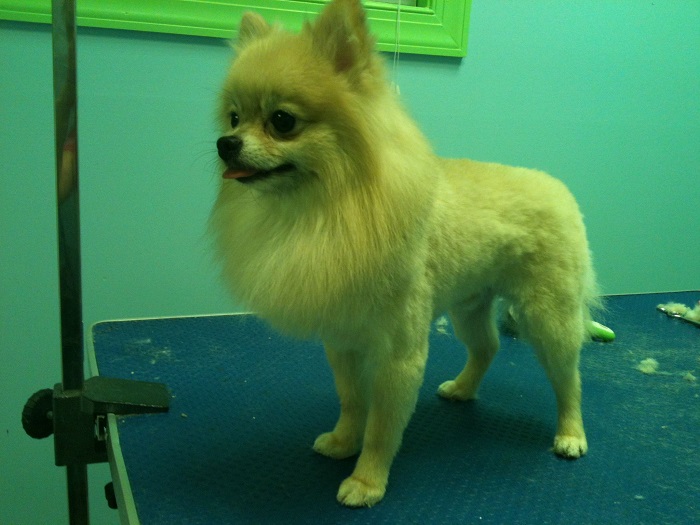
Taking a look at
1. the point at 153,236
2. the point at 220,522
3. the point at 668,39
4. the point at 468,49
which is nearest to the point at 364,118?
the point at 220,522

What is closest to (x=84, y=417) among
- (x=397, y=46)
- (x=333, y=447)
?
(x=333, y=447)

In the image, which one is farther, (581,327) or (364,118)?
(581,327)

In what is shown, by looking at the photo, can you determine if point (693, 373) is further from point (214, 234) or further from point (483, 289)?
point (214, 234)

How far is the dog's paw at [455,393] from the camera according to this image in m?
1.54

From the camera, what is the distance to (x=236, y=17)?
177 cm

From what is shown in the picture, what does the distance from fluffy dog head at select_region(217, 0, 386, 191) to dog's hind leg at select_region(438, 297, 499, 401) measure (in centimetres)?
69

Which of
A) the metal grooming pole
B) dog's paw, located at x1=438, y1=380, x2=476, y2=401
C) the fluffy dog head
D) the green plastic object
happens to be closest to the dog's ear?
the fluffy dog head

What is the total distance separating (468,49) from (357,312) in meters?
1.36

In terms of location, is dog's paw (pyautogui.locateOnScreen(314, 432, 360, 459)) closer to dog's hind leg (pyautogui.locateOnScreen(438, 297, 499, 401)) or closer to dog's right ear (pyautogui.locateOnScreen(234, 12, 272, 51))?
dog's hind leg (pyautogui.locateOnScreen(438, 297, 499, 401))

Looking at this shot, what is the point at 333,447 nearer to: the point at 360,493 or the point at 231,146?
the point at 360,493

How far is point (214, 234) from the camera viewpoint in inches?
46.4

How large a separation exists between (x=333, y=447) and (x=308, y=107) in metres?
0.68

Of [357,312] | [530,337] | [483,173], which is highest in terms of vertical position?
[483,173]

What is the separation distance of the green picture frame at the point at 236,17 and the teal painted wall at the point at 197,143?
40 millimetres
